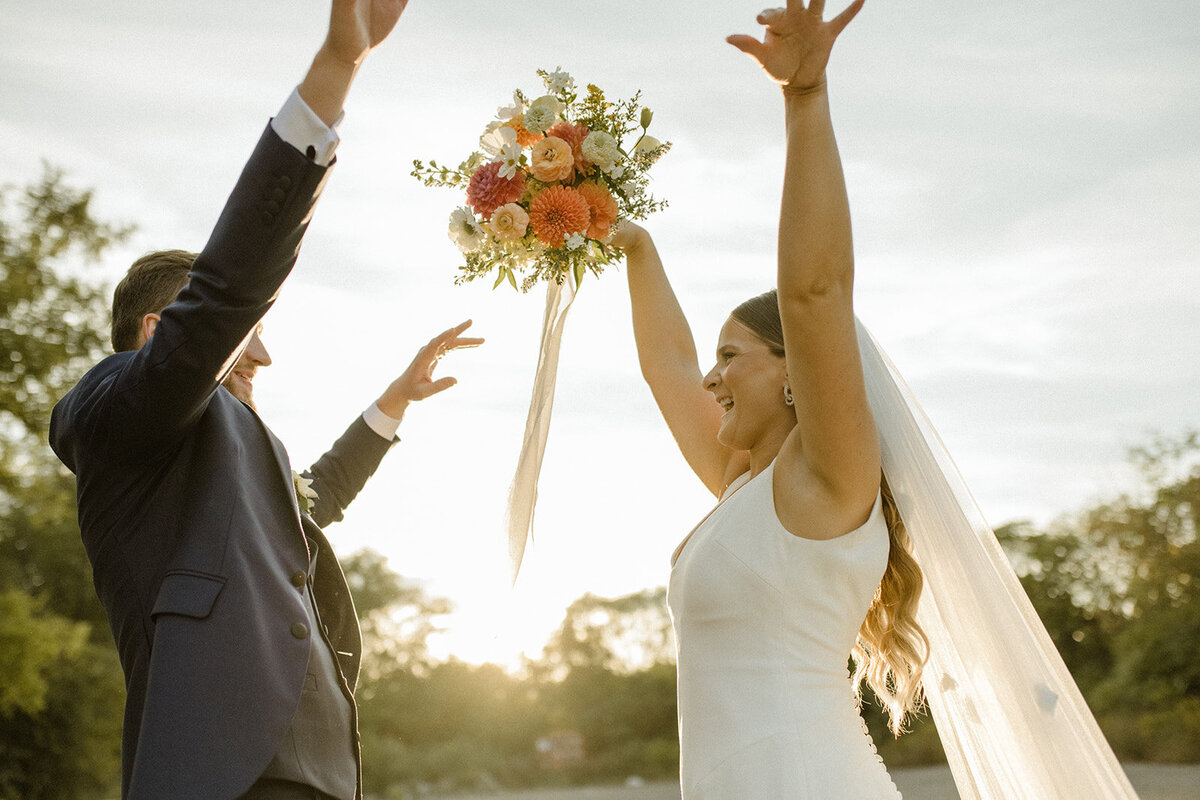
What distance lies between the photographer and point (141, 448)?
251cm

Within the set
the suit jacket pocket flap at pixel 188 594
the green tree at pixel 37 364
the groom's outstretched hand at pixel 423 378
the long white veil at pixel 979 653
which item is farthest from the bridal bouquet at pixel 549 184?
the green tree at pixel 37 364

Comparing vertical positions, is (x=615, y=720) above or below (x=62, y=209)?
below

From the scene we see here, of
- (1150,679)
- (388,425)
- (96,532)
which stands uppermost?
(1150,679)

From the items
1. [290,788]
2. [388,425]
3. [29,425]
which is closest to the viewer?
[290,788]

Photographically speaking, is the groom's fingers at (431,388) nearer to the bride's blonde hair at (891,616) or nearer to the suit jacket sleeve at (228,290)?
the bride's blonde hair at (891,616)

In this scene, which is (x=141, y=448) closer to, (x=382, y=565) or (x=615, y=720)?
(x=615, y=720)

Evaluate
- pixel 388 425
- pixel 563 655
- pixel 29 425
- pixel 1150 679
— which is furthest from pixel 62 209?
pixel 1150 679

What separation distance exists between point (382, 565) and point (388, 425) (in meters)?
36.9

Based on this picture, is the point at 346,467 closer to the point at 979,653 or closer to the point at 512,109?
the point at 512,109

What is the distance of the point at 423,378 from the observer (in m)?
4.40

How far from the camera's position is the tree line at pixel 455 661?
18922mm

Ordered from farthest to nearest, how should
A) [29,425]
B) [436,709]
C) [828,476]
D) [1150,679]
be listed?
[436,709]
[1150,679]
[29,425]
[828,476]

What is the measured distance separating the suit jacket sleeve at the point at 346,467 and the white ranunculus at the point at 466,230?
969 mm

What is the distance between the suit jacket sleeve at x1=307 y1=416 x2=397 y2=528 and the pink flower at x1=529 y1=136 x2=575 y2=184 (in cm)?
135
